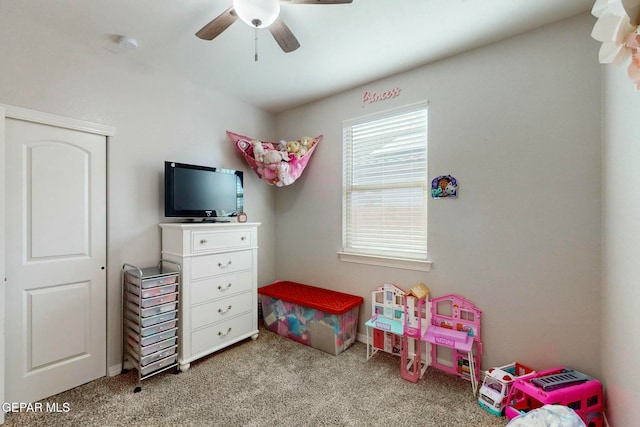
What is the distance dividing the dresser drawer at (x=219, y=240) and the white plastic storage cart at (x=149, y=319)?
243 mm

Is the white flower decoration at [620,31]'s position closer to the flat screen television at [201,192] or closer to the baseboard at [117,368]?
the flat screen television at [201,192]

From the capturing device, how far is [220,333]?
8.41 ft

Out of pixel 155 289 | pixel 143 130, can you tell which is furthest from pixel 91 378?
pixel 143 130

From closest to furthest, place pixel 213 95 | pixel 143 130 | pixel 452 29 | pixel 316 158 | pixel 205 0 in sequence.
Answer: pixel 205 0, pixel 452 29, pixel 143 130, pixel 213 95, pixel 316 158

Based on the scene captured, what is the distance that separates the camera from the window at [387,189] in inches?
98.9

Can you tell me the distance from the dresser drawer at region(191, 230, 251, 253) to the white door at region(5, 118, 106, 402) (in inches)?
27.3

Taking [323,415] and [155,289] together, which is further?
[155,289]

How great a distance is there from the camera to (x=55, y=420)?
1.75 metres

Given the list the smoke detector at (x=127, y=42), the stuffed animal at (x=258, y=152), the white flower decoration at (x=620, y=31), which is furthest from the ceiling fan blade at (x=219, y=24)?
the white flower decoration at (x=620, y=31)

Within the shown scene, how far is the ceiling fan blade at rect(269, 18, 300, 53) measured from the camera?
5.56ft

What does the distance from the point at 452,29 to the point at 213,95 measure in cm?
228

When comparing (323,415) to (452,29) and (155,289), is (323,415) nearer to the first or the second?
(155,289)

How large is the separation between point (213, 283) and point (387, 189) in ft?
6.05

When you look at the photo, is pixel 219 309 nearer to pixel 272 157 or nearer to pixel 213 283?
pixel 213 283
